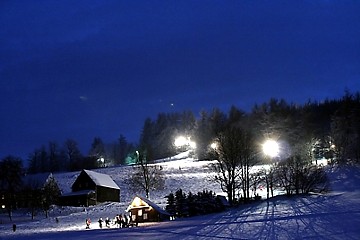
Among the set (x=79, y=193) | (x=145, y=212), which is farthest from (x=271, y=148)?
(x=145, y=212)

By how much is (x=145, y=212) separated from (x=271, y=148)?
4831 cm

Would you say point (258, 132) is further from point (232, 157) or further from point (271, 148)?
point (232, 157)

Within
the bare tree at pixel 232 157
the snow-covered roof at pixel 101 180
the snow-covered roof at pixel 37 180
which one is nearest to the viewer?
the bare tree at pixel 232 157

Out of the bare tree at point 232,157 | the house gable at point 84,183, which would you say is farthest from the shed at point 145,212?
the house gable at point 84,183

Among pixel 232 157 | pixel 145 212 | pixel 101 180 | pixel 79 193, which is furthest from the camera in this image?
pixel 101 180

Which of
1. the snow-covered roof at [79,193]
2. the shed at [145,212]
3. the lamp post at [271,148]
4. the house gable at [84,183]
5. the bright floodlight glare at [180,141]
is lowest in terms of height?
the shed at [145,212]

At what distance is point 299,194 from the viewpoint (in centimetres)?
5550

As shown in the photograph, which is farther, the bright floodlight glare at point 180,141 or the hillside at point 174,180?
the bright floodlight glare at point 180,141

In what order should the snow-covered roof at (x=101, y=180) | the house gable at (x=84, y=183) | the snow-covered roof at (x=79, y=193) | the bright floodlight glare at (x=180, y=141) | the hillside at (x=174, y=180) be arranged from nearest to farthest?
the hillside at (x=174, y=180) < the snow-covered roof at (x=79, y=193) < the snow-covered roof at (x=101, y=180) < the house gable at (x=84, y=183) < the bright floodlight glare at (x=180, y=141)

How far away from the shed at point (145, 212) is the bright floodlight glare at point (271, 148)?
4182 centimetres

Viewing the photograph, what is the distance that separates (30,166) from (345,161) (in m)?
144

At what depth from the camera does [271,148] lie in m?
92.3

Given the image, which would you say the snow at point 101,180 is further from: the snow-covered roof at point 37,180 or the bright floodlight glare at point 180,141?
the bright floodlight glare at point 180,141

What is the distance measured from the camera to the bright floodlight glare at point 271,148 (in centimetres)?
8841
